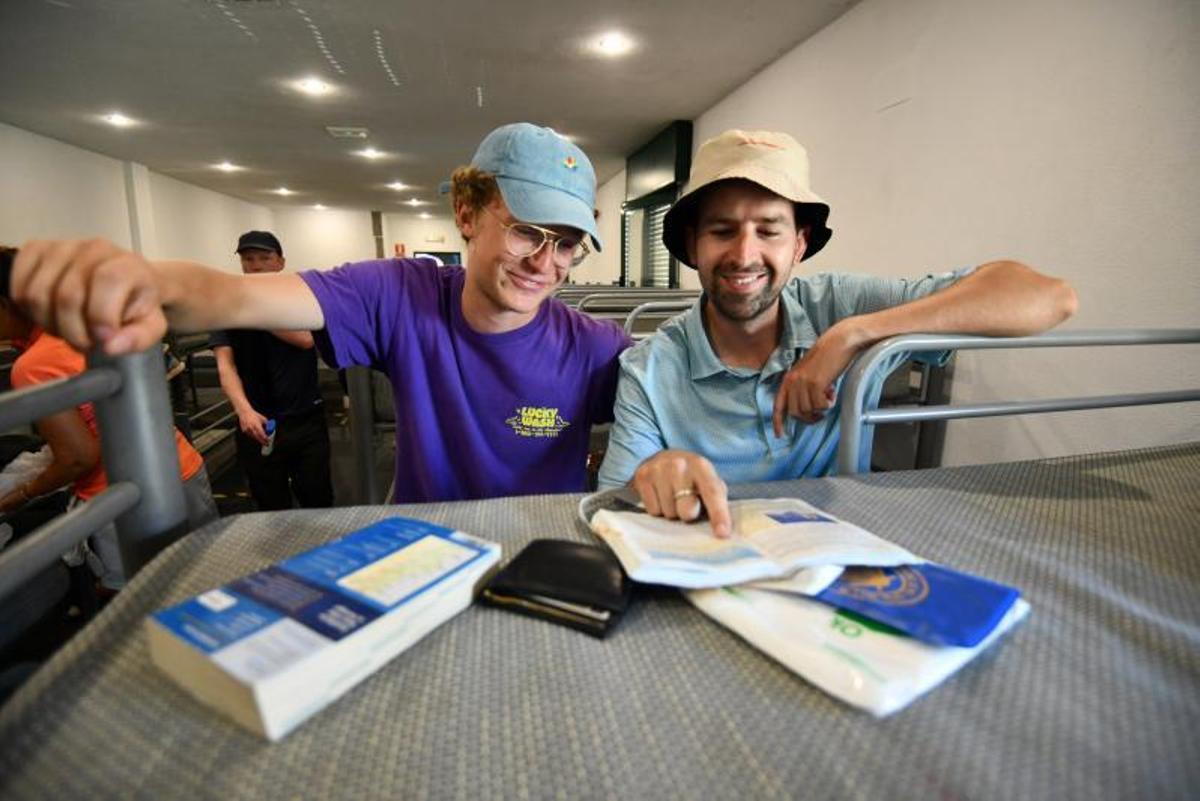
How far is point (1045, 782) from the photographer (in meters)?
0.36

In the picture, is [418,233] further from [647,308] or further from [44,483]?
[44,483]

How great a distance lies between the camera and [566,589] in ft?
1.74

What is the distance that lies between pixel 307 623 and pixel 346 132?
24.9 feet

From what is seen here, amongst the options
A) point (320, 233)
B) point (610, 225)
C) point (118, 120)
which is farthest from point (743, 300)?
point (320, 233)

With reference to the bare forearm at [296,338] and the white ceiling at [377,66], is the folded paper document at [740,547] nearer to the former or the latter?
the bare forearm at [296,338]

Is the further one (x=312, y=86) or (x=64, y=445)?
(x=312, y=86)

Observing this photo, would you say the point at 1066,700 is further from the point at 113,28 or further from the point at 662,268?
the point at 662,268

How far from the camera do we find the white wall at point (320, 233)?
608 inches

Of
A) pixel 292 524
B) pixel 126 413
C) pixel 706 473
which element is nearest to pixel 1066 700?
pixel 706 473

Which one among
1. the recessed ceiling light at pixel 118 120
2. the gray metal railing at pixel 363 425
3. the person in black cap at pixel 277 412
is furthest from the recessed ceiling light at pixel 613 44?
the recessed ceiling light at pixel 118 120

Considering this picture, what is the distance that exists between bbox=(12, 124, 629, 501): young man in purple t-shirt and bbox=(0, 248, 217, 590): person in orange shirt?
662 mm

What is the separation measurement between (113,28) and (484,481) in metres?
4.84

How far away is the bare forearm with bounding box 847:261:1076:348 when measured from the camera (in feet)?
3.20

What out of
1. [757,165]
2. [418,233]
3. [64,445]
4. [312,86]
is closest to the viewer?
[757,165]
